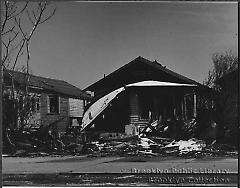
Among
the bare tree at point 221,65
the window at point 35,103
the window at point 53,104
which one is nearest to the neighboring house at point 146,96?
the bare tree at point 221,65

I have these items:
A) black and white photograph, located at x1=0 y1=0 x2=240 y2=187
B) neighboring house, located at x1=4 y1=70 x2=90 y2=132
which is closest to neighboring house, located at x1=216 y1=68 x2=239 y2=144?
Answer: black and white photograph, located at x1=0 y1=0 x2=240 y2=187

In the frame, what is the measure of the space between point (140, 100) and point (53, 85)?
45.5 inches

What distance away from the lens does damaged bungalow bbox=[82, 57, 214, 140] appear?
6707mm

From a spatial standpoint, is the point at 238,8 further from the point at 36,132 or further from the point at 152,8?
the point at 36,132

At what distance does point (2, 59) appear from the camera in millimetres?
6734

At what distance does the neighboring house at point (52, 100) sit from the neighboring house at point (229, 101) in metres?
1.76

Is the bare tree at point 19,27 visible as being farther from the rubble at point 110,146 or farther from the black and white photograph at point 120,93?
the rubble at point 110,146

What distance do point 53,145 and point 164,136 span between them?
149 centimetres

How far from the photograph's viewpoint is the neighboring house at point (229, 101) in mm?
6668

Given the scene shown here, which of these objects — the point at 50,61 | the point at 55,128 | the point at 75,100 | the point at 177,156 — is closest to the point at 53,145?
the point at 55,128

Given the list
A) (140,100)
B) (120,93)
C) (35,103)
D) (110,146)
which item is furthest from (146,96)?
(35,103)

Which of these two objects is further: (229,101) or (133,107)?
(133,107)

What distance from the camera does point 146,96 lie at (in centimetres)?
677

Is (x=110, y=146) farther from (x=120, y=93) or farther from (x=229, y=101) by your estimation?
(x=229, y=101)
